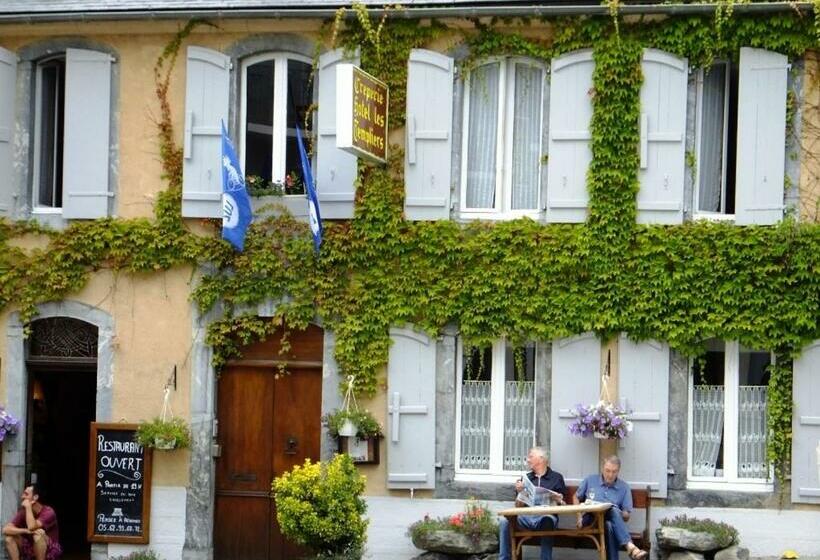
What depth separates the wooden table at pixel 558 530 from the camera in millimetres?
12805

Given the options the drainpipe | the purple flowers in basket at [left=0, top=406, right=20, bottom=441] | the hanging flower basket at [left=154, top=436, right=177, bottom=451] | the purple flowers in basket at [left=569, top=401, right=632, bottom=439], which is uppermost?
the drainpipe

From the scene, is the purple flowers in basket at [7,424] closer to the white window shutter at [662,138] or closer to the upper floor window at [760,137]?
the white window shutter at [662,138]

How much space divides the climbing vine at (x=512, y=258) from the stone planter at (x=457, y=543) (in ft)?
5.52

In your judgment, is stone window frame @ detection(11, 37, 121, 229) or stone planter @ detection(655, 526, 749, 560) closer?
stone planter @ detection(655, 526, 749, 560)

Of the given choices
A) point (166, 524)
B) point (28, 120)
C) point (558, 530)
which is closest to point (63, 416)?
point (166, 524)

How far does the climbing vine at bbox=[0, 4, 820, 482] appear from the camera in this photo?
1377 cm

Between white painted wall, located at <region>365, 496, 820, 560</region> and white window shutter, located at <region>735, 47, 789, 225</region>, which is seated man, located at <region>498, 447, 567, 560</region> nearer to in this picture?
white painted wall, located at <region>365, 496, 820, 560</region>

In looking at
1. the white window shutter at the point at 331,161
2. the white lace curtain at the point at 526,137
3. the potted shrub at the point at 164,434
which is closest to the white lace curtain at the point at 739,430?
the white lace curtain at the point at 526,137

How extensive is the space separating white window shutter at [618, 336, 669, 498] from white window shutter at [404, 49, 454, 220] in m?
2.37

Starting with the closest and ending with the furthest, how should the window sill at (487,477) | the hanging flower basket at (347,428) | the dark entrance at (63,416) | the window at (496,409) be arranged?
the hanging flower basket at (347,428), the window sill at (487,477), the window at (496,409), the dark entrance at (63,416)

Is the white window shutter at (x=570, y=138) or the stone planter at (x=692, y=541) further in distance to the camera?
the white window shutter at (x=570, y=138)

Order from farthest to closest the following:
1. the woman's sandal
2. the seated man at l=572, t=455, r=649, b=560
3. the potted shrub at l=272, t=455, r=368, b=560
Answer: the seated man at l=572, t=455, r=649, b=560, the potted shrub at l=272, t=455, r=368, b=560, the woman's sandal

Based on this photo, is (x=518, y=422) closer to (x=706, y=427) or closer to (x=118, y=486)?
(x=706, y=427)

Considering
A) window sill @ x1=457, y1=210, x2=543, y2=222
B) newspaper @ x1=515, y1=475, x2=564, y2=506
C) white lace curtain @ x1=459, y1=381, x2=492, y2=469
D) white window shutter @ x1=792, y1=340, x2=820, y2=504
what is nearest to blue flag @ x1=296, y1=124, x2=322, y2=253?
window sill @ x1=457, y1=210, x2=543, y2=222
